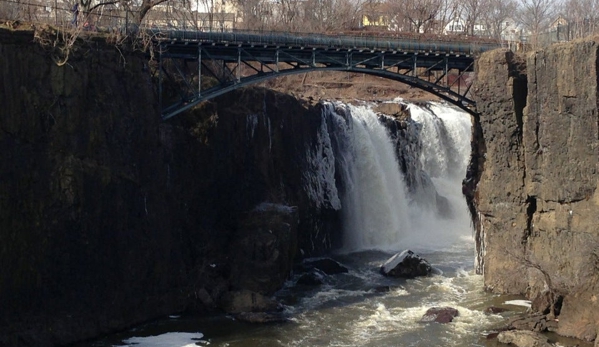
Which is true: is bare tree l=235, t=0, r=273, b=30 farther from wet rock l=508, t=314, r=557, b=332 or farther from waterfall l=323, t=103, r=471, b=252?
wet rock l=508, t=314, r=557, b=332

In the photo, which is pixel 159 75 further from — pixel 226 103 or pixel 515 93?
pixel 515 93

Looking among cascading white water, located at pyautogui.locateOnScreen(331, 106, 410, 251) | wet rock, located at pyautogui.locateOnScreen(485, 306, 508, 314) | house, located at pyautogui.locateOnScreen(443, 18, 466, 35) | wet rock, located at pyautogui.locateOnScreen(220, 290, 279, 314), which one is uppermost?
house, located at pyautogui.locateOnScreen(443, 18, 466, 35)

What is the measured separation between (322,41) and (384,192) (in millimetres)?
10706

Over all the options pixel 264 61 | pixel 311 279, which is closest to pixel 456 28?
pixel 264 61

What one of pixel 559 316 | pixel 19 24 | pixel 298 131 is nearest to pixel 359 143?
pixel 298 131

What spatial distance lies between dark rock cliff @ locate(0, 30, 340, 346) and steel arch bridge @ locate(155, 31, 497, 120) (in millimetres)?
1711

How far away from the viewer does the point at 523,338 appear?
27.0 meters

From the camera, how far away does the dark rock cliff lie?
26.1 m

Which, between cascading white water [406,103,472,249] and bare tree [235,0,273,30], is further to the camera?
bare tree [235,0,273,30]

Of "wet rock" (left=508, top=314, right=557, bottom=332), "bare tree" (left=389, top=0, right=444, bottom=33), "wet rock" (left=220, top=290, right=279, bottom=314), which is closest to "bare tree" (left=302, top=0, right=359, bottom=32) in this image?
"bare tree" (left=389, top=0, right=444, bottom=33)

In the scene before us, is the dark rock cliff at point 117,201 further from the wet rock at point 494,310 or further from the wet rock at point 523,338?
the wet rock at point 523,338

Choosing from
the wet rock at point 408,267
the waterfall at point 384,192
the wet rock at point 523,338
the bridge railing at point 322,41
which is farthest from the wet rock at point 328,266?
the wet rock at point 523,338

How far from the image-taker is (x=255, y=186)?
Result: 37469mm

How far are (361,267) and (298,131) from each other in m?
6.99
